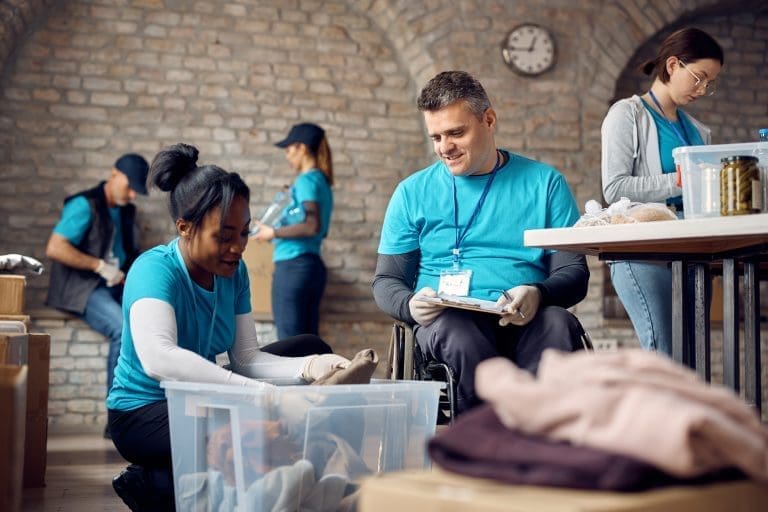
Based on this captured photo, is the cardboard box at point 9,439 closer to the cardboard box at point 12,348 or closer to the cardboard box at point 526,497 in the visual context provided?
the cardboard box at point 526,497

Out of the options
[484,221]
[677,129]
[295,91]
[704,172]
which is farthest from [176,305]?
[295,91]

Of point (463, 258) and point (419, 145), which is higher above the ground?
point (419, 145)

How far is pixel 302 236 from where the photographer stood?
5.57m

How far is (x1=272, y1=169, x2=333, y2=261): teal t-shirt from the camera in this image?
18.4ft

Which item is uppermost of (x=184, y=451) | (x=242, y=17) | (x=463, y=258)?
(x=242, y=17)

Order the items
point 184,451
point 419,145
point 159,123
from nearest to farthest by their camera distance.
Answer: point 184,451 → point 159,123 → point 419,145

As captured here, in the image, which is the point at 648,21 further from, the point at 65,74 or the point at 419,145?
the point at 65,74

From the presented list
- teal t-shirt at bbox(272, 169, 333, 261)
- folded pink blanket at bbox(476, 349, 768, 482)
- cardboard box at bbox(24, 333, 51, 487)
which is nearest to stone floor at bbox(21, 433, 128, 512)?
cardboard box at bbox(24, 333, 51, 487)

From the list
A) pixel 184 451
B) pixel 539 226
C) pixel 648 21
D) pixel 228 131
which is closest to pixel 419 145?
pixel 228 131

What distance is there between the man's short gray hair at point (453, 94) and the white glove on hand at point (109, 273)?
3231mm

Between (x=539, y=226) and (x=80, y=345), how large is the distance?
3877mm

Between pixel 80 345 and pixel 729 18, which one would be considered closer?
pixel 80 345

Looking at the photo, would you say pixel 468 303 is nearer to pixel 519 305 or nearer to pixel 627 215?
pixel 519 305

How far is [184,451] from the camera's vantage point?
80.8 inches
